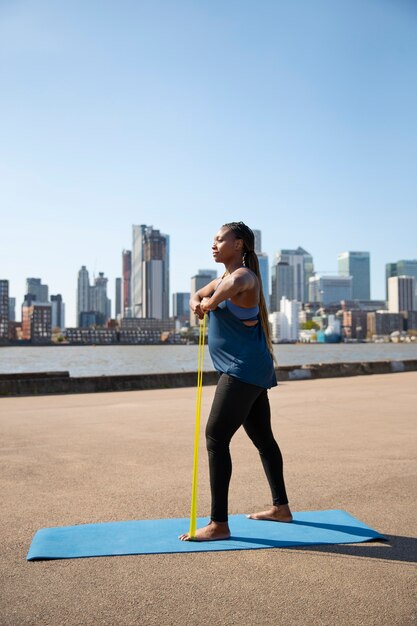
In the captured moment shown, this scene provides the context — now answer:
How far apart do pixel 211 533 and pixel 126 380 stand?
1403 centimetres

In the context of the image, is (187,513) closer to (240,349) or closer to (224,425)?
(224,425)

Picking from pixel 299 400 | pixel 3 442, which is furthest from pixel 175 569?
pixel 299 400

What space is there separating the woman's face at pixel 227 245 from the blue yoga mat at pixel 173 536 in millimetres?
1768

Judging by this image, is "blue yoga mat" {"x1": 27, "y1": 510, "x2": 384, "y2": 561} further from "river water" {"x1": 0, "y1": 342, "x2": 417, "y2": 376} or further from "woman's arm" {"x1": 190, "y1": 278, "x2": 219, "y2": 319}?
"river water" {"x1": 0, "y1": 342, "x2": 417, "y2": 376}

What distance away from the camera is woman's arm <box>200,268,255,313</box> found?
4.02 meters

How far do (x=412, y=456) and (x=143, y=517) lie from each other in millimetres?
3495

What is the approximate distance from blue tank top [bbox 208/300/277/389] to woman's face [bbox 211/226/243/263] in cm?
34

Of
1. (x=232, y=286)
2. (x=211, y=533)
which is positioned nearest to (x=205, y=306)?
(x=232, y=286)

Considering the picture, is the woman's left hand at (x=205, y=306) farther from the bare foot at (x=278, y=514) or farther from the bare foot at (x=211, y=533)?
the bare foot at (x=278, y=514)

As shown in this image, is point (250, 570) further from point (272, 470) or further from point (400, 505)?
point (400, 505)

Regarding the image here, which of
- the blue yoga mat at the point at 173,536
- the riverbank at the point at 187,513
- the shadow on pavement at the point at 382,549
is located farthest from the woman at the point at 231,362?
the shadow on pavement at the point at 382,549

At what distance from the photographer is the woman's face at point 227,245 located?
4312mm

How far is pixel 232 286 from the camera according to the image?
4020 mm

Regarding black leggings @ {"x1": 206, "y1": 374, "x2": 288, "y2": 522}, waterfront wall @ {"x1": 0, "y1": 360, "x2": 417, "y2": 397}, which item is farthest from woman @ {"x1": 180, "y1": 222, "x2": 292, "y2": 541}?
waterfront wall @ {"x1": 0, "y1": 360, "x2": 417, "y2": 397}
